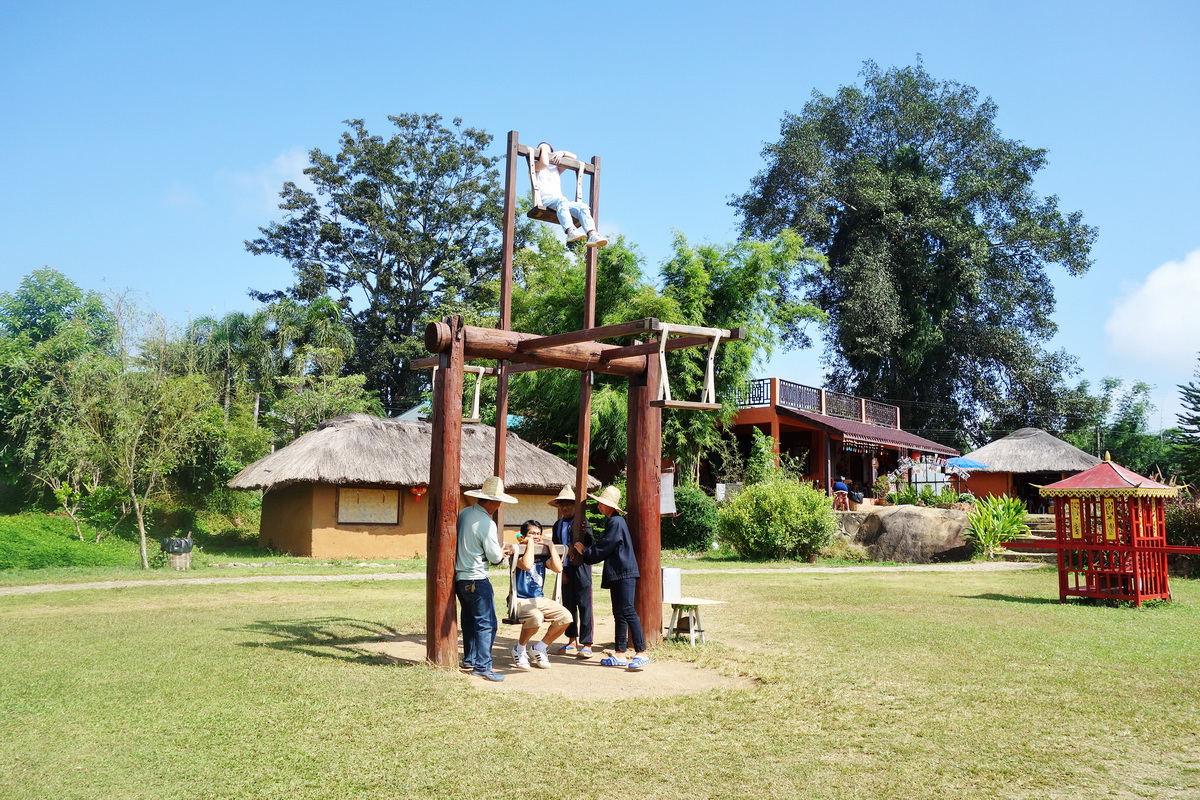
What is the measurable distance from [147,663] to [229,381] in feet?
96.6

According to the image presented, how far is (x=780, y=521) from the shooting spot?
2108cm

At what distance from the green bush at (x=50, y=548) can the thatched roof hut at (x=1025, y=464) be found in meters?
26.5

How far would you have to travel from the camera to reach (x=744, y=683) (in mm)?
7305

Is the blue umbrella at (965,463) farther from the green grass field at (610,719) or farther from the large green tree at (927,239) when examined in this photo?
the green grass field at (610,719)

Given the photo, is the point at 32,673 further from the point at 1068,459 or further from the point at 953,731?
the point at 1068,459

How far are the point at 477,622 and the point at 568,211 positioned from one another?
152 inches

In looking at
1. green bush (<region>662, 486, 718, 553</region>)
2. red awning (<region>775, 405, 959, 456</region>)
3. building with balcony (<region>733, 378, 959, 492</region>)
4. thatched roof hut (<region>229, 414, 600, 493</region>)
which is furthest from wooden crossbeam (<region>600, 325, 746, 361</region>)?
red awning (<region>775, 405, 959, 456</region>)

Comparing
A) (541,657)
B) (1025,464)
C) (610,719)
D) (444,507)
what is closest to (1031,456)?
(1025,464)

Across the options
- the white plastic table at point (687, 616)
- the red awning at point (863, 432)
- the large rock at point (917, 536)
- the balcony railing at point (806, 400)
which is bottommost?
the white plastic table at point (687, 616)

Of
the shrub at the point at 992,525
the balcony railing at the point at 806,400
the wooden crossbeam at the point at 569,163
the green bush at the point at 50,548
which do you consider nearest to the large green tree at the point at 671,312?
the balcony railing at the point at 806,400

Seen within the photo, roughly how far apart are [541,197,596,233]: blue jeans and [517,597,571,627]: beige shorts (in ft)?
11.2

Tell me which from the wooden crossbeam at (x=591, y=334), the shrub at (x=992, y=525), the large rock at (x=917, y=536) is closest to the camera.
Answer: the wooden crossbeam at (x=591, y=334)

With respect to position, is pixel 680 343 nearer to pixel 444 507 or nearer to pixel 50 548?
pixel 444 507

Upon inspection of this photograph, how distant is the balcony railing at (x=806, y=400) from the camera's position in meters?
29.5
